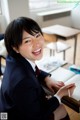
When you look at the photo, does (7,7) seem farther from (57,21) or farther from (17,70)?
(17,70)

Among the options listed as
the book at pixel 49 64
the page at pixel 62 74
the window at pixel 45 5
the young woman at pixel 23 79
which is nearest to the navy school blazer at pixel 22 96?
the young woman at pixel 23 79

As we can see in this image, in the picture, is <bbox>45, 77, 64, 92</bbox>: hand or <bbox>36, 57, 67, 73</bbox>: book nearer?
<bbox>45, 77, 64, 92</bbox>: hand

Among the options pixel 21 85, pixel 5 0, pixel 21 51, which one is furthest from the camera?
pixel 5 0

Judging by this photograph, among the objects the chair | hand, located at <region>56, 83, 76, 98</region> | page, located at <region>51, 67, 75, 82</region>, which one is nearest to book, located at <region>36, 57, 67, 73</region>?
page, located at <region>51, 67, 75, 82</region>

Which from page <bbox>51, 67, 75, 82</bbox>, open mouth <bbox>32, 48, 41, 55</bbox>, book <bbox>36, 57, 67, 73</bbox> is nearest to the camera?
open mouth <bbox>32, 48, 41, 55</bbox>

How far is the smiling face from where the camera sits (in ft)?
3.02

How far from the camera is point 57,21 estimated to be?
16.3ft

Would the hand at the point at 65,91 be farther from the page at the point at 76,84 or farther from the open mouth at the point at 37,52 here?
the open mouth at the point at 37,52

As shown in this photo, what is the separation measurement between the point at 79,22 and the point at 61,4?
2.56 ft

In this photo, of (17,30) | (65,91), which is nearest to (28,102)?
(65,91)

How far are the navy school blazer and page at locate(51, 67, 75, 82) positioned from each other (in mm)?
315

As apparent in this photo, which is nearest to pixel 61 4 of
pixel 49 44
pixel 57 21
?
pixel 57 21

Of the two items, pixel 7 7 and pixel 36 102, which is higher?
pixel 7 7

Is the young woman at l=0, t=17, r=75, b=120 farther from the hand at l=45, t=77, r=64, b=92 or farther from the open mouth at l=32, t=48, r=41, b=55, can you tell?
the hand at l=45, t=77, r=64, b=92
